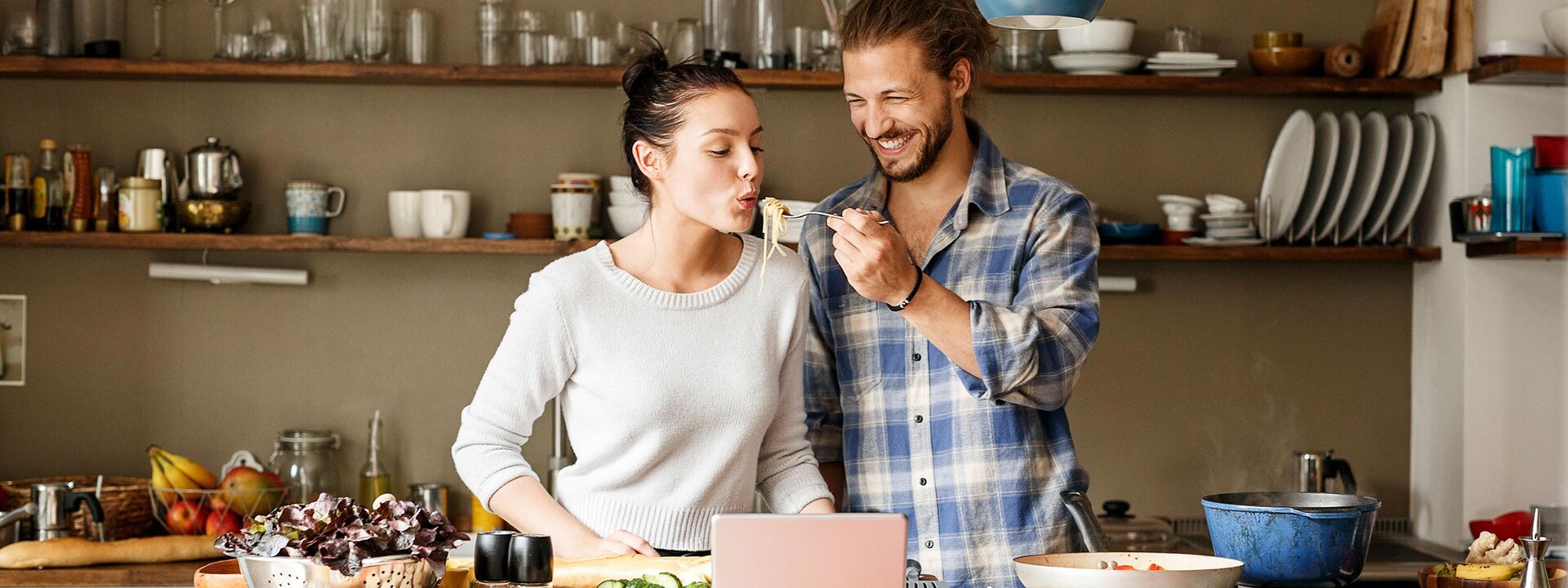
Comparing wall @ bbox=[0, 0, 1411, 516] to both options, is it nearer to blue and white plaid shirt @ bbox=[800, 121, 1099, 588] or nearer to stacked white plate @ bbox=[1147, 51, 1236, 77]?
stacked white plate @ bbox=[1147, 51, 1236, 77]

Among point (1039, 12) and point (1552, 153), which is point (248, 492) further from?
point (1552, 153)

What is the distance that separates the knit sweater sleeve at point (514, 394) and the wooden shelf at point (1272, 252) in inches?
76.3

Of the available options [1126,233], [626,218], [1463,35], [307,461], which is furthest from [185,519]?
[1463,35]

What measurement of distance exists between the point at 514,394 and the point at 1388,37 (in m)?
2.64

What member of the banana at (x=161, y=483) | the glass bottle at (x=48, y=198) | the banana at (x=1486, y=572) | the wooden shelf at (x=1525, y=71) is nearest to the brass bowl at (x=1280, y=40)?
the wooden shelf at (x=1525, y=71)

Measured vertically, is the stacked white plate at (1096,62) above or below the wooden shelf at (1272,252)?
above

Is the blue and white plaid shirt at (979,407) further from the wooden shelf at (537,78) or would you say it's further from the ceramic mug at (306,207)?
the ceramic mug at (306,207)

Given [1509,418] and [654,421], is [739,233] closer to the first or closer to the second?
[654,421]

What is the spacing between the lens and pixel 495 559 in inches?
56.3

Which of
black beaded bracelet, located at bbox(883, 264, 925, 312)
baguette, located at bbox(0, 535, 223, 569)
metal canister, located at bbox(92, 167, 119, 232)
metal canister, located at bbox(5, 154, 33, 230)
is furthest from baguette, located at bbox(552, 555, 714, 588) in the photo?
metal canister, located at bbox(5, 154, 33, 230)

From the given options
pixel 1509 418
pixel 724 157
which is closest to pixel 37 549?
pixel 724 157

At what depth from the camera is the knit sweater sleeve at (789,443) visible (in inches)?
78.3

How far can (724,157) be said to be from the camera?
191cm

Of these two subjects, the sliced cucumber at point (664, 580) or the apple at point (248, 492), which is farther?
the apple at point (248, 492)
